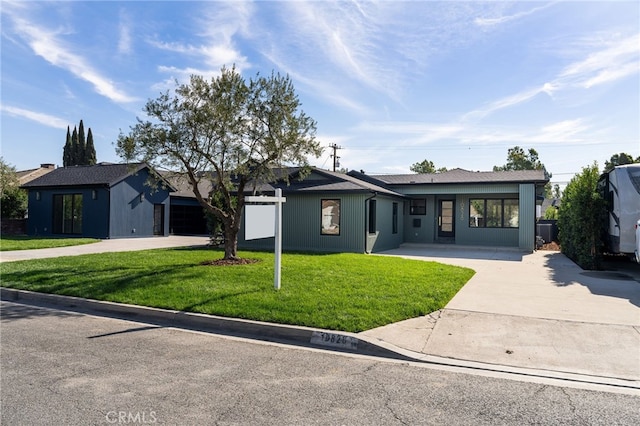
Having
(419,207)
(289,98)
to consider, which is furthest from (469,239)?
(289,98)

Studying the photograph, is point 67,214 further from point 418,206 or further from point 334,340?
point 334,340

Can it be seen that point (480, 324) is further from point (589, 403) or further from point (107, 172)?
point (107, 172)

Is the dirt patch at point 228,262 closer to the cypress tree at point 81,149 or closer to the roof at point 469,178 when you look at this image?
the roof at point 469,178

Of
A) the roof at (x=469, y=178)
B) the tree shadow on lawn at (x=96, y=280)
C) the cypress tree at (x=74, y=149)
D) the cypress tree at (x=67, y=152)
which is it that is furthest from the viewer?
the cypress tree at (x=67, y=152)

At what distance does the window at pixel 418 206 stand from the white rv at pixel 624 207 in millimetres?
10072

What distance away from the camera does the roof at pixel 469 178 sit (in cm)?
1908

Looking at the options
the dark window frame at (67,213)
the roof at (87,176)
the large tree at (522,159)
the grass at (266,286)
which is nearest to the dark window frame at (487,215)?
the grass at (266,286)

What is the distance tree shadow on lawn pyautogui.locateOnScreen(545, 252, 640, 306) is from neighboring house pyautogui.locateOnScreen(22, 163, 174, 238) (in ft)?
64.0

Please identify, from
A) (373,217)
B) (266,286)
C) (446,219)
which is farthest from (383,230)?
(266,286)

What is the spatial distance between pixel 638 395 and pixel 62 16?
12213 millimetres

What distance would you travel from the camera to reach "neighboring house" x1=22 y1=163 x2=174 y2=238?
22.9m

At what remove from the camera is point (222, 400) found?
3811 millimetres

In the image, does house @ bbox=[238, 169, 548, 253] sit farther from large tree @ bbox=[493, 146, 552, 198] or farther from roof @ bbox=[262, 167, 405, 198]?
large tree @ bbox=[493, 146, 552, 198]

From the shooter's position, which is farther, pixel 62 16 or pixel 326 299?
pixel 62 16
